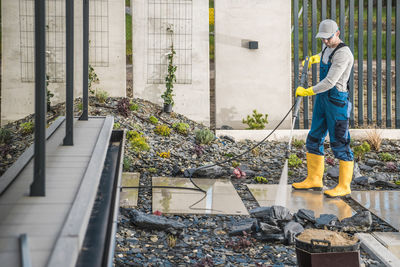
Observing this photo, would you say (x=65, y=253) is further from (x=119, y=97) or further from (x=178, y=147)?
(x=119, y=97)

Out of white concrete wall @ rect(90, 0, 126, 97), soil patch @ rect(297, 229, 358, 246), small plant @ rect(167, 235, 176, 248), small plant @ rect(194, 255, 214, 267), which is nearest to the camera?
soil patch @ rect(297, 229, 358, 246)

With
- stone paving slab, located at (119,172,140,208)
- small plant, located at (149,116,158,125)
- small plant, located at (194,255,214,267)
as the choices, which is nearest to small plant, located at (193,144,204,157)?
small plant, located at (149,116,158,125)

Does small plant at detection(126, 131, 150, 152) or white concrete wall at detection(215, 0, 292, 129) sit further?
white concrete wall at detection(215, 0, 292, 129)

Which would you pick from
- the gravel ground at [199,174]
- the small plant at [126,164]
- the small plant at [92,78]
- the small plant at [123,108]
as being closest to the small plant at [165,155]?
the gravel ground at [199,174]

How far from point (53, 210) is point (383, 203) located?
401cm

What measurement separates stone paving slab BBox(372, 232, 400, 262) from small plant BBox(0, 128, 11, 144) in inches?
120

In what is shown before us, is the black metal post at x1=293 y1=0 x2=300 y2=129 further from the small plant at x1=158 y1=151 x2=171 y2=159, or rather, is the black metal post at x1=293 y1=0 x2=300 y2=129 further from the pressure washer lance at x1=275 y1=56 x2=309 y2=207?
the pressure washer lance at x1=275 y1=56 x2=309 y2=207

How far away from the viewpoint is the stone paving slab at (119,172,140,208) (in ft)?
14.7

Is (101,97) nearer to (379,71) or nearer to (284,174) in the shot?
(284,174)

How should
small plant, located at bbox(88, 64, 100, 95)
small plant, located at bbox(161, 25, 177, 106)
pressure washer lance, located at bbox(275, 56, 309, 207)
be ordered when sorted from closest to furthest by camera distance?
pressure washer lance, located at bbox(275, 56, 309, 207) < small plant, located at bbox(88, 64, 100, 95) < small plant, located at bbox(161, 25, 177, 106)

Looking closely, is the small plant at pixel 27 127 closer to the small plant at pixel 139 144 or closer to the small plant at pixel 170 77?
the small plant at pixel 139 144

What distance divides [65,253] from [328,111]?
4363 millimetres

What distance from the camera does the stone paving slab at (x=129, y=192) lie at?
4492 millimetres

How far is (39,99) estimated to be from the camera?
178cm
